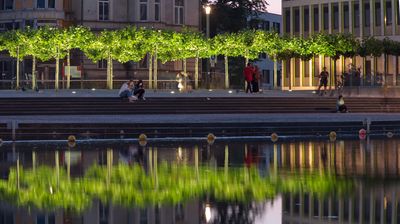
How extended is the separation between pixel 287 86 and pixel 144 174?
83.6m

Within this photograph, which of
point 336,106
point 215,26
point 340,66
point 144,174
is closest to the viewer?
point 144,174

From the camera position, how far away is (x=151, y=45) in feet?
243

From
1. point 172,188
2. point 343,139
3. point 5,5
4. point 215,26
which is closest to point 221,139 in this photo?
point 343,139

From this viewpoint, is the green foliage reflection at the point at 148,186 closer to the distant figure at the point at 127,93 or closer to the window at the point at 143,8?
the distant figure at the point at 127,93

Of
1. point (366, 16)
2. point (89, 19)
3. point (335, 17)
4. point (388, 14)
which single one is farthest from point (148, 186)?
point (335, 17)

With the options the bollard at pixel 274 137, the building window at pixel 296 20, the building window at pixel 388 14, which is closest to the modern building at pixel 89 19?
the building window at pixel 388 14

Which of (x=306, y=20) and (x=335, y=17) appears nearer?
(x=335, y=17)

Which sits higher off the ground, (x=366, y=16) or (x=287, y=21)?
(x=287, y=21)

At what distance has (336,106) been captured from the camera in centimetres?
6362

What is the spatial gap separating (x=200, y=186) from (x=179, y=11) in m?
66.4

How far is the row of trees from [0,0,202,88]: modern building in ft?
10.9

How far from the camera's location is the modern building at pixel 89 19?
8331cm

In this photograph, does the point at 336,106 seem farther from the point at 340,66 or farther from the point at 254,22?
the point at 254,22

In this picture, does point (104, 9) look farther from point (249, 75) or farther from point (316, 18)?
point (316, 18)
